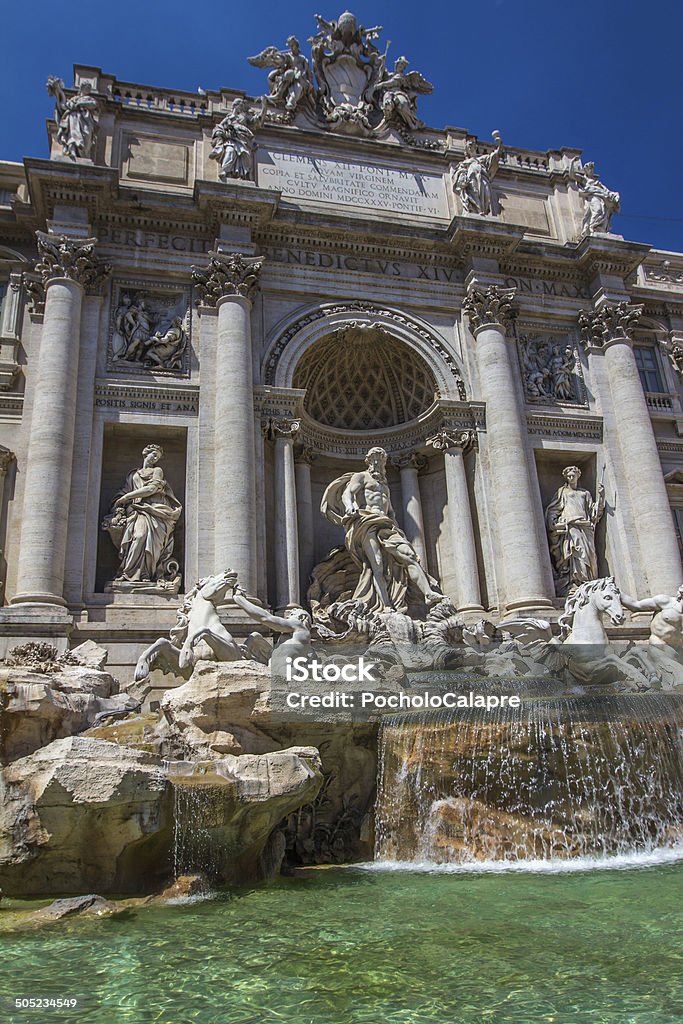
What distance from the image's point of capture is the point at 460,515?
17.5 m

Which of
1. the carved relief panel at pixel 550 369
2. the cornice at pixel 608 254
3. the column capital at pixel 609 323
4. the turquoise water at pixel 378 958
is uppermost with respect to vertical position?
the cornice at pixel 608 254

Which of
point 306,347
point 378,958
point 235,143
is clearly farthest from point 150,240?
point 378,958

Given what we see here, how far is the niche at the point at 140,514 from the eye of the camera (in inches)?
609

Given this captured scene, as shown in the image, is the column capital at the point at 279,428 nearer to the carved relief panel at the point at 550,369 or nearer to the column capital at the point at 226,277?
the column capital at the point at 226,277

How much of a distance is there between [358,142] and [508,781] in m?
17.7

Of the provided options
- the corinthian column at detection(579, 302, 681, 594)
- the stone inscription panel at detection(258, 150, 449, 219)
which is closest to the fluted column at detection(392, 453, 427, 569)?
the corinthian column at detection(579, 302, 681, 594)

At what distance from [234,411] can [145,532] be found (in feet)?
10.3

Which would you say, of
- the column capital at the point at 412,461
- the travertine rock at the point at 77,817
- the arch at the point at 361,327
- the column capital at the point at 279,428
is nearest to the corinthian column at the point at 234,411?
the column capital at the point at 279,428

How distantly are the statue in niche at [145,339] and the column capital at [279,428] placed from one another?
242cm

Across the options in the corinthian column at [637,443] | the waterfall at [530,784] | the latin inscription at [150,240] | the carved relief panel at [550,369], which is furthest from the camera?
the carved relief panel at [550,369]

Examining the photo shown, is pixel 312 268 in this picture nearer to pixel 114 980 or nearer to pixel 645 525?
pixel 645 525

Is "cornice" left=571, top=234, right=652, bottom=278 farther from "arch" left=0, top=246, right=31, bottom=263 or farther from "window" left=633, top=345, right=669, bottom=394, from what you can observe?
"arch" left=0, top=246, right=31, bottom=263

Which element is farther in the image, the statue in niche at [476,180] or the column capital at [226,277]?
the statue in niche at [476,180]

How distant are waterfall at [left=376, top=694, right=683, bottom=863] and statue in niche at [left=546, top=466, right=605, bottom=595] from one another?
8.41 metres
